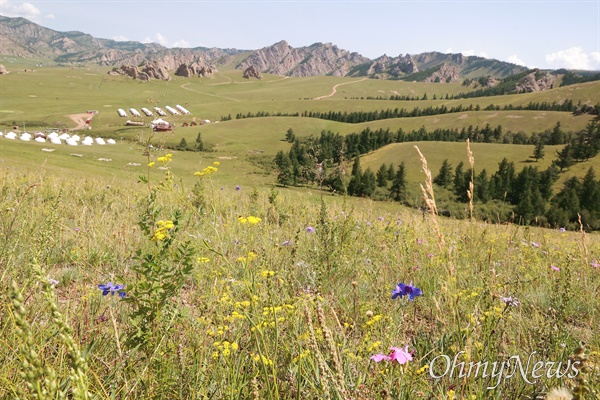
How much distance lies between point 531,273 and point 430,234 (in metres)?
2.54

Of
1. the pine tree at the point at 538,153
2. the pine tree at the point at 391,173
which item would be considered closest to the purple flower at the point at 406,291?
the pine tree at the point at 391,173

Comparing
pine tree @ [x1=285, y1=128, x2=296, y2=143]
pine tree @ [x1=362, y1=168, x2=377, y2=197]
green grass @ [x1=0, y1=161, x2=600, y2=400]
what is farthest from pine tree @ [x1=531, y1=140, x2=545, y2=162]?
green grass @ [x1=0, y1=161, x2=600, y2=400]

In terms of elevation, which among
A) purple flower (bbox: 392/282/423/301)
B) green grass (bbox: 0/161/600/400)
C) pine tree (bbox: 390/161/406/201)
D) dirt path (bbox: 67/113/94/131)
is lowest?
pine tree (bbox: 390/161/406/201)

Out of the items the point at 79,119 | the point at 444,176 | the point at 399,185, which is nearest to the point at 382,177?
the point at 399,185

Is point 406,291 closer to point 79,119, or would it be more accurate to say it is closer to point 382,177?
point 382,177

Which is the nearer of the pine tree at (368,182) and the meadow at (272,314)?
the meadow at (272,314)

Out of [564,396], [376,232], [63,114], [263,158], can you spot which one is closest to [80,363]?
[564,396]

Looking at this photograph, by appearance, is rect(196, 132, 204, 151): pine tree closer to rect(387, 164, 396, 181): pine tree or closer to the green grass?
rect(387, 164, 396, 181): pine tree

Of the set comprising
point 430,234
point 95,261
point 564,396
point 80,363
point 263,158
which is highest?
point 80,363

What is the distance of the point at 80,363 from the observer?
3.72ft

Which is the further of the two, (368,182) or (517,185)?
(517,185)

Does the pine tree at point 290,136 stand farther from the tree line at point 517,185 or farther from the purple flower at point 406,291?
the purple flower at point 406,291

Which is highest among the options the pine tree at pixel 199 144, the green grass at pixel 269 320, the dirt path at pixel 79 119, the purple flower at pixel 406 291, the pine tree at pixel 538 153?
the purple flower at pixel 406 291

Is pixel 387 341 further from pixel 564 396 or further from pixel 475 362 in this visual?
pixel 564 396
